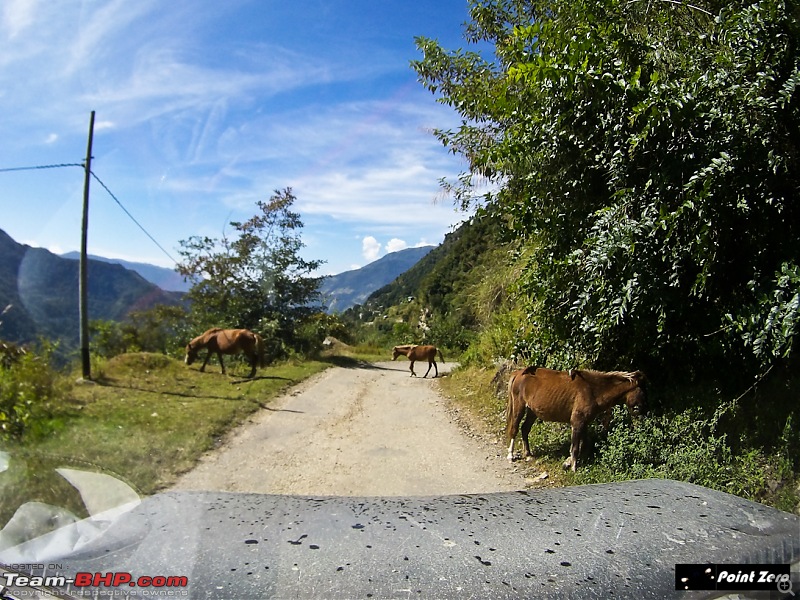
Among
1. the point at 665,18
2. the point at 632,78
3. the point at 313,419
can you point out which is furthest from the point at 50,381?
the point at 665,18

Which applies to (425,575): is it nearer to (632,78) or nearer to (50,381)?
(632,78)

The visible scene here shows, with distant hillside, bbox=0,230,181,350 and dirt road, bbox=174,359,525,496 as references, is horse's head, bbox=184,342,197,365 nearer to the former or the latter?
distant hillside, bbox=0,230,181,350

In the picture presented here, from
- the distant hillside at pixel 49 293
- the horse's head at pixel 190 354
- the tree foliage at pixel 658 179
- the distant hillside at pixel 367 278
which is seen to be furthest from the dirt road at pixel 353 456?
the distant hillside at pixel 367 278

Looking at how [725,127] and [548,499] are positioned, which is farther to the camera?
[725,127]

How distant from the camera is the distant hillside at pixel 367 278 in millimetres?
17172

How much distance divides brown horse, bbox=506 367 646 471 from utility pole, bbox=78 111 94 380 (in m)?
9.01

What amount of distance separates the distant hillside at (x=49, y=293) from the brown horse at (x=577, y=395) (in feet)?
20.5

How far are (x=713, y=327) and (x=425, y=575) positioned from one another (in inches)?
163

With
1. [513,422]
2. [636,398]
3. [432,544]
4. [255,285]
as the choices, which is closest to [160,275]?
[255,285]

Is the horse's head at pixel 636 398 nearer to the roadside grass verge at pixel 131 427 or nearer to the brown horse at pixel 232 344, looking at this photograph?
the roadside grass verge at pixel 131 427

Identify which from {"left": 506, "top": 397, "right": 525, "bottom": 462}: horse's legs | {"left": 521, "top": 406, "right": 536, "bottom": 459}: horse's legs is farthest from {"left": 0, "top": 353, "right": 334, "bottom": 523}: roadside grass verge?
{"left": 521, "top": 406, "right": 536, "bottom": 459}: horse's legs

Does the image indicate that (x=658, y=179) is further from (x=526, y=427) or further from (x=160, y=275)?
(x=160, y=275)

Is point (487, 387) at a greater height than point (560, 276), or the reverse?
point (560, 276)

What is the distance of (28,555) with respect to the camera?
5.35 ft
